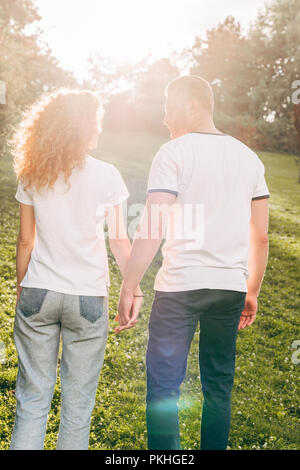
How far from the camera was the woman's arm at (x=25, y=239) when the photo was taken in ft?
8.46

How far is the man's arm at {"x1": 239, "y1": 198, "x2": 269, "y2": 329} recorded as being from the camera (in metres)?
2.84

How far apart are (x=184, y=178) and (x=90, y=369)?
1227mm

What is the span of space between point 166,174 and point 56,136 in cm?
66

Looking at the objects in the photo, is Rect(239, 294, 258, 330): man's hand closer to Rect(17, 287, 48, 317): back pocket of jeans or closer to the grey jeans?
the grey jeans

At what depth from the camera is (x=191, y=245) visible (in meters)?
2.55

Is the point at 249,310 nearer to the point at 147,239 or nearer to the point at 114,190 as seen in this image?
the point at 147,239

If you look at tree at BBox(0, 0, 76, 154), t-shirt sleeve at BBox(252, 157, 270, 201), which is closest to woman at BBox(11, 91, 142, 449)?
t-shirt sleeve at BBox(252, 157, 270, 201)

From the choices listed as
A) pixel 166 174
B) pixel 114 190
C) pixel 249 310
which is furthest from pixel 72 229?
pixel 249 310

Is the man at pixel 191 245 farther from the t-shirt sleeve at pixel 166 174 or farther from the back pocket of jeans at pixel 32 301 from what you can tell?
the back pocket of jeans at pixel 32 301

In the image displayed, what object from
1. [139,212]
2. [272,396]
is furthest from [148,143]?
[272,396]

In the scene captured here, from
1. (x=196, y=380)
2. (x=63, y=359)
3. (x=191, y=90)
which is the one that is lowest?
(x=196, y=380)

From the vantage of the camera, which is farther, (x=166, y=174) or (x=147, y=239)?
(x=147, y=239)

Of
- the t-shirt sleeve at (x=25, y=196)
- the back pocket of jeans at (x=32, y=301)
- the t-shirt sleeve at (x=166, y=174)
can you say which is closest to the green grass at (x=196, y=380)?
the back pocket of jeans at (x=32, y=301)

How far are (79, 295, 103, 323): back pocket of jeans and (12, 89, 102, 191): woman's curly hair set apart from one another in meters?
0.66
